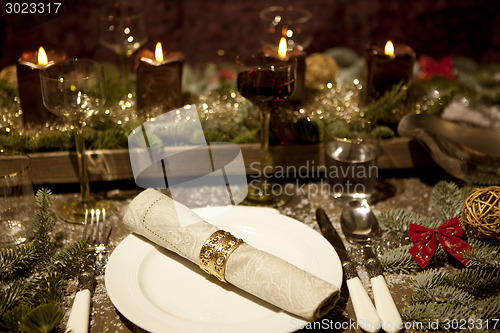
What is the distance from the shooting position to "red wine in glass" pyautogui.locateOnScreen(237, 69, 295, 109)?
37.5 inches

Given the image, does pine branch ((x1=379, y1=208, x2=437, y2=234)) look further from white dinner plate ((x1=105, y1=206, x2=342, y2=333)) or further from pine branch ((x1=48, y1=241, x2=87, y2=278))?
pine branch ((x1=48, y1=241, x2=87, y2=278))

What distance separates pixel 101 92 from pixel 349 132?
0.51m

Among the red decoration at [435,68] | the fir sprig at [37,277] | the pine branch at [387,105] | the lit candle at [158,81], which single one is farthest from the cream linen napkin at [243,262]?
the red decoration at [435,68]

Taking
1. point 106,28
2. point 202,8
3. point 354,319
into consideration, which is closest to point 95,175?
point 106,28

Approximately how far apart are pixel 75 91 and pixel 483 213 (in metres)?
0.73

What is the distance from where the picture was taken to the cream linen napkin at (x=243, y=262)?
2.16 ft

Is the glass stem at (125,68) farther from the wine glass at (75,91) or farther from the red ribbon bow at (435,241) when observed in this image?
the red ribbon bow at (435,241)

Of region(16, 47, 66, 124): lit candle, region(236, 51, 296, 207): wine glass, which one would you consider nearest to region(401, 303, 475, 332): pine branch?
region(236, 51, 296, 207): wine glass

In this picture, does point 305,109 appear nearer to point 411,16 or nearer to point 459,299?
point 459,299

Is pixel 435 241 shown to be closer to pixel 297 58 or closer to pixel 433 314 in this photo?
pixel 433 314

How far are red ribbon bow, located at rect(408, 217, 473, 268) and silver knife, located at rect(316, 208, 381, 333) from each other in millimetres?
114

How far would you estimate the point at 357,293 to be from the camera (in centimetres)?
73

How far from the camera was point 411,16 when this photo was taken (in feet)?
7.22

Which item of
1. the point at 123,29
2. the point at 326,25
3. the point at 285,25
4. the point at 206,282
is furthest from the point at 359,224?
the point at 326,25
